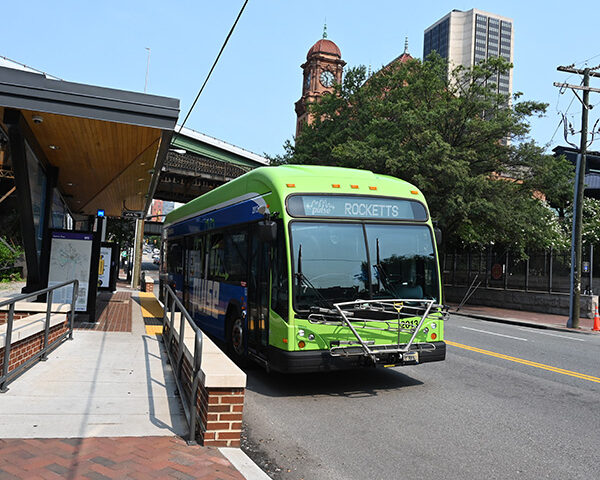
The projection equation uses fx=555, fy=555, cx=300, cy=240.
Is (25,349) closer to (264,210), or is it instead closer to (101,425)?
(101,425)

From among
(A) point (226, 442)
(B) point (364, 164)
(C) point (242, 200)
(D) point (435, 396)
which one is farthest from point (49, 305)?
(B) point (364, 164)

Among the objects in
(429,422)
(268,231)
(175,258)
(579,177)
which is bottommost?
(429,422)

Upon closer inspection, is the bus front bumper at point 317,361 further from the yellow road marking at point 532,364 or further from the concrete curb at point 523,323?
the concrete curb at point 523,323

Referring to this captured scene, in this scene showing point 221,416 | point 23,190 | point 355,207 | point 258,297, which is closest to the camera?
point 221,416

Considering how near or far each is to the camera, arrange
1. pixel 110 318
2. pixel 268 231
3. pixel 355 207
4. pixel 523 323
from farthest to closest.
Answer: pixel 523 323 < pixel 110 318 < pixel 355 207 < pixel 268 231

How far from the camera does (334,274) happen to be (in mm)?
7605

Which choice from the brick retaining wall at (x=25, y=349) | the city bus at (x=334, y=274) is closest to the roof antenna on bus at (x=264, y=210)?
the city bus at (x=334, y=274)

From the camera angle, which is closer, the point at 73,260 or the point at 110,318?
the point at 73,260

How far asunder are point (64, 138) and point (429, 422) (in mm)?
7832

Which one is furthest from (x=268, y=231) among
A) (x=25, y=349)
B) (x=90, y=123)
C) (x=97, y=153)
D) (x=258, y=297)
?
(x=97, y=153)

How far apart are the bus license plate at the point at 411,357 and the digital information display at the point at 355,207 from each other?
78.7 inches

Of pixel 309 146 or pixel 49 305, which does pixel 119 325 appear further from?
pixel 309 146

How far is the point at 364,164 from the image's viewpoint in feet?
87.5

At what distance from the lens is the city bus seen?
7.41 meters
